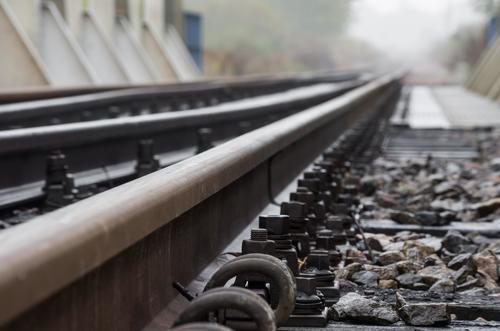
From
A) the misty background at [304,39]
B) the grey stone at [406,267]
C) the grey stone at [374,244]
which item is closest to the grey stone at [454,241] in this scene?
the grey stone at [374,244]

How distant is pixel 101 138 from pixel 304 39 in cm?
8758

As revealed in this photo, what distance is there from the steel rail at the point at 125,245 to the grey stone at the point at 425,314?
0.63m

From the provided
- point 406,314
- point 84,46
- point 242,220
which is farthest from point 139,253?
point 84,46

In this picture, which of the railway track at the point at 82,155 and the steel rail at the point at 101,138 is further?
the steel rail at the point at 101,138

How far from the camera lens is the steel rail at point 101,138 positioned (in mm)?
5535

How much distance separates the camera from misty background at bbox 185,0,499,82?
6122 cm

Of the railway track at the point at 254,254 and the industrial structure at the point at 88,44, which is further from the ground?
the industrial structure at the point at 88,44

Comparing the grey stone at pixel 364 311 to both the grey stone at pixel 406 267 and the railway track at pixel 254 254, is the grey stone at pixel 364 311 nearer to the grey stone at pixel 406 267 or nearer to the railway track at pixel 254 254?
the railway track at pixel 254 254

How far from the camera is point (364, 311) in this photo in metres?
2.89

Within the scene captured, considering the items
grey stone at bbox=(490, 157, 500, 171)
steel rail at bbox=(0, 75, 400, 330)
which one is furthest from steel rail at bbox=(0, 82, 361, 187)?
grey stone at bbox=(490, 157, 500, 171)

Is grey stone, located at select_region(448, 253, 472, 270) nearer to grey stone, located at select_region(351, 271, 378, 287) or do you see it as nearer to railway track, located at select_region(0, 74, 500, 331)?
railway track, located at select_region(0, 74, 500, 331)

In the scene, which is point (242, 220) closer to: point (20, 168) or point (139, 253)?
point (139, 253)

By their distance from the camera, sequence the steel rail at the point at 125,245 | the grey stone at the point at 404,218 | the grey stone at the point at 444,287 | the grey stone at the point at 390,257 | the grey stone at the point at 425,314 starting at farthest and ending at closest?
the grey stone at the point at 404,218 < the grey stone at the point at 390,257 < the grey stone at the point at 444,287 < the grey stone at the point at 425,314 < the steel rail at the point at 125,245

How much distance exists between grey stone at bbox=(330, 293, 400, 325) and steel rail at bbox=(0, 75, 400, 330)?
44 centimetres
